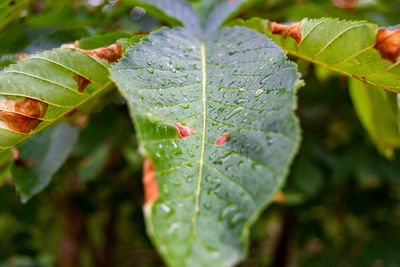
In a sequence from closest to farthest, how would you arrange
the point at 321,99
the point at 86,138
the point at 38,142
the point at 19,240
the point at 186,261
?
1. the point at 186,261
2. the point at 38,142
3. the point at 86,138
4. the point at 321,99
5. the point at 19,240

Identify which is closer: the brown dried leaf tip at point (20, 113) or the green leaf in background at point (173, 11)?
the brown dried leaf tip at point (20, 113)

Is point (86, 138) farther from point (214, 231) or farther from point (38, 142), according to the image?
point (214, 231)

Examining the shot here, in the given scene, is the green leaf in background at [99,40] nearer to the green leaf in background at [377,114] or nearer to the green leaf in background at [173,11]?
the green leaf in background at [173,11]

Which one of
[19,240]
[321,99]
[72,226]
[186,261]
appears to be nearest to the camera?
[186,261]

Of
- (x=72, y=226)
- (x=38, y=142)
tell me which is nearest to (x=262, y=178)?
(x=38, y=142)

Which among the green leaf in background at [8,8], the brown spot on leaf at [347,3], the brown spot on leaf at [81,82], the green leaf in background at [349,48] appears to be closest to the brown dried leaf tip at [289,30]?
the green leaf in background at [349,48]
